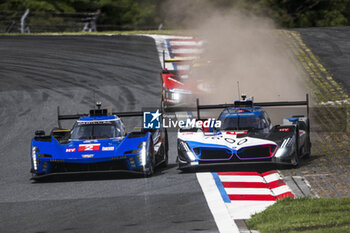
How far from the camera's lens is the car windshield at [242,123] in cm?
1530

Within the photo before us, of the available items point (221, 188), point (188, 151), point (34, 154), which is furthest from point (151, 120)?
point (221, 188)

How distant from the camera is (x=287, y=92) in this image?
1107 inches

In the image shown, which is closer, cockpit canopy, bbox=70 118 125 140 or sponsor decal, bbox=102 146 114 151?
sponsor decal, bbox=102 146 114 151

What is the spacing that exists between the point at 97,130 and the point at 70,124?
29.0ft

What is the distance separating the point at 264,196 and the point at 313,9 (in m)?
52.8

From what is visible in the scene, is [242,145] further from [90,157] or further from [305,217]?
[305,217]

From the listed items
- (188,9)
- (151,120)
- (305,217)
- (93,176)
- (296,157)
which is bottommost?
(93,176)

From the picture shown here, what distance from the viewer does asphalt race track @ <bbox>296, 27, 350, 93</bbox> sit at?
30.3 meters

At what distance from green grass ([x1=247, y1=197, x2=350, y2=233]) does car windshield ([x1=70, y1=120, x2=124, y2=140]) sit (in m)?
5.40

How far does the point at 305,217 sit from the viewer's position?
952cm

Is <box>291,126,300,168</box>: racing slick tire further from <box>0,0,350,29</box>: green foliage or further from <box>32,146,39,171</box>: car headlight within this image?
<box>0,0,350,29</box>: green foliage

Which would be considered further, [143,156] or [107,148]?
[107,148]

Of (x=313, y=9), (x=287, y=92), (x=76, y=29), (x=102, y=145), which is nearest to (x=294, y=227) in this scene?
(x=102, y=145)

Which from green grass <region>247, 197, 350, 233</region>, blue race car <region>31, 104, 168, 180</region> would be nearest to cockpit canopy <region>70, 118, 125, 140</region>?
blue race car <region>31, 104, 168, 180</region>
